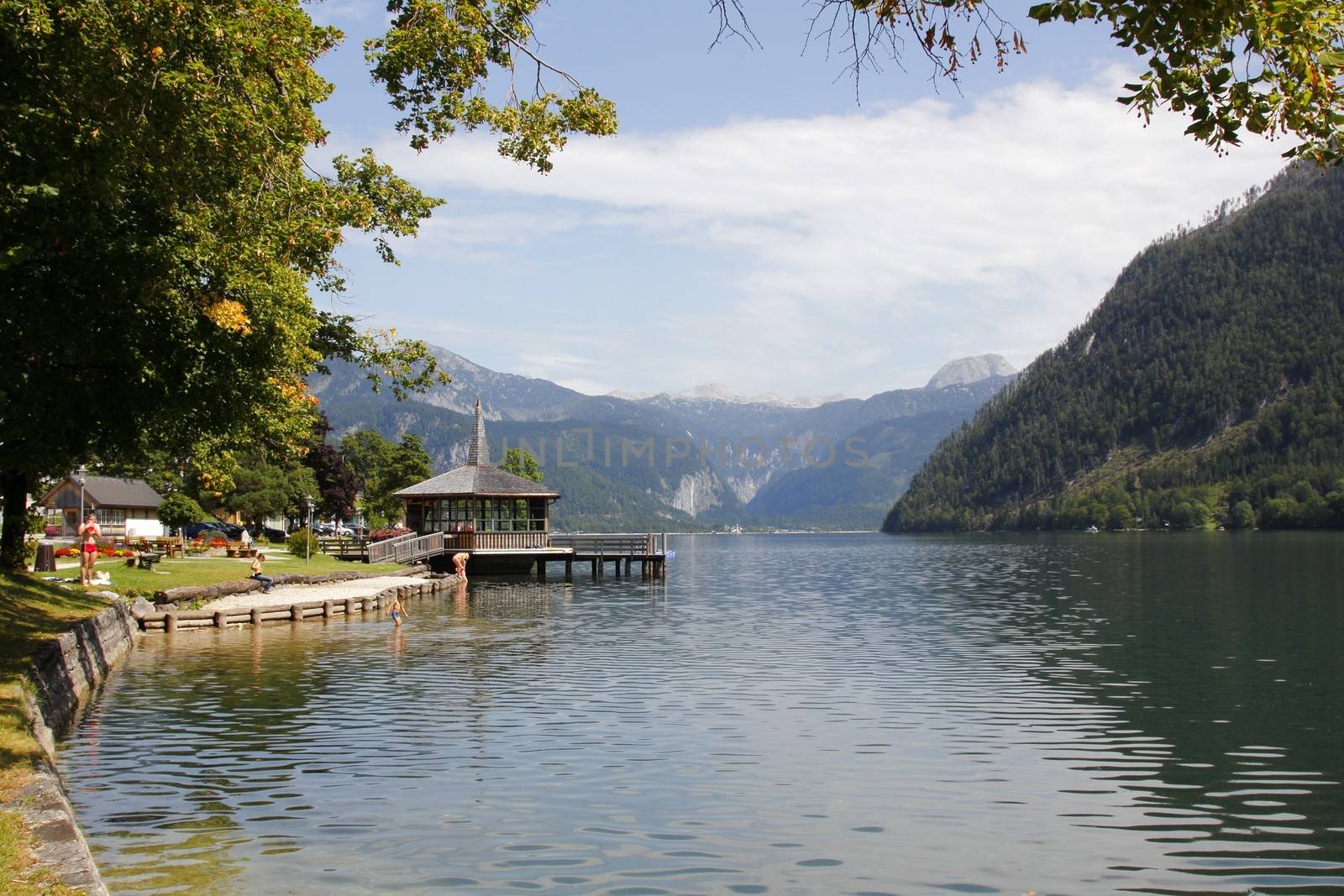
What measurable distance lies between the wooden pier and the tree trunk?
3180cm

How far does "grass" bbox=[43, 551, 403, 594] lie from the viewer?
41188mm

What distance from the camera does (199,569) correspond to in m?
49.9

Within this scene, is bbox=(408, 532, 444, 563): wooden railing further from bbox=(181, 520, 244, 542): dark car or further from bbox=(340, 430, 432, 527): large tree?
bbox=(181, 520, 244, 542): dark car

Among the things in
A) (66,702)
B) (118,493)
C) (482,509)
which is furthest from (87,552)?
(118,493)

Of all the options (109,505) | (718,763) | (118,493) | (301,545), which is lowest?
(718,763)

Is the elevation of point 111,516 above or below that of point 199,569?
above

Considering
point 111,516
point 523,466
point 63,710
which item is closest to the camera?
point 63,710

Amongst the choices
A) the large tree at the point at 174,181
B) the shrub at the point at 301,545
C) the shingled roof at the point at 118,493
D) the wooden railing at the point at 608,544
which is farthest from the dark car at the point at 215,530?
the large tree at the point at 174,181

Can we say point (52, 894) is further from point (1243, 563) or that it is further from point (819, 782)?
point (1243, 563)

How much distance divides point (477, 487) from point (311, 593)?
2555cm

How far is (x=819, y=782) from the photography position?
16531 millimetres

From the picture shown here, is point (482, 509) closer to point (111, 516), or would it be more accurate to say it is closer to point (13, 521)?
point (13, 521)

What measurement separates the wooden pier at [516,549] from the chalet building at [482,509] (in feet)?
0.26

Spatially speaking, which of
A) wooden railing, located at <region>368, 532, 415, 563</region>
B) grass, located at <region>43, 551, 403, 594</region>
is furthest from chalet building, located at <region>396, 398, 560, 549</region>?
grass, located at <region>43, 551, 403, 594</region>
